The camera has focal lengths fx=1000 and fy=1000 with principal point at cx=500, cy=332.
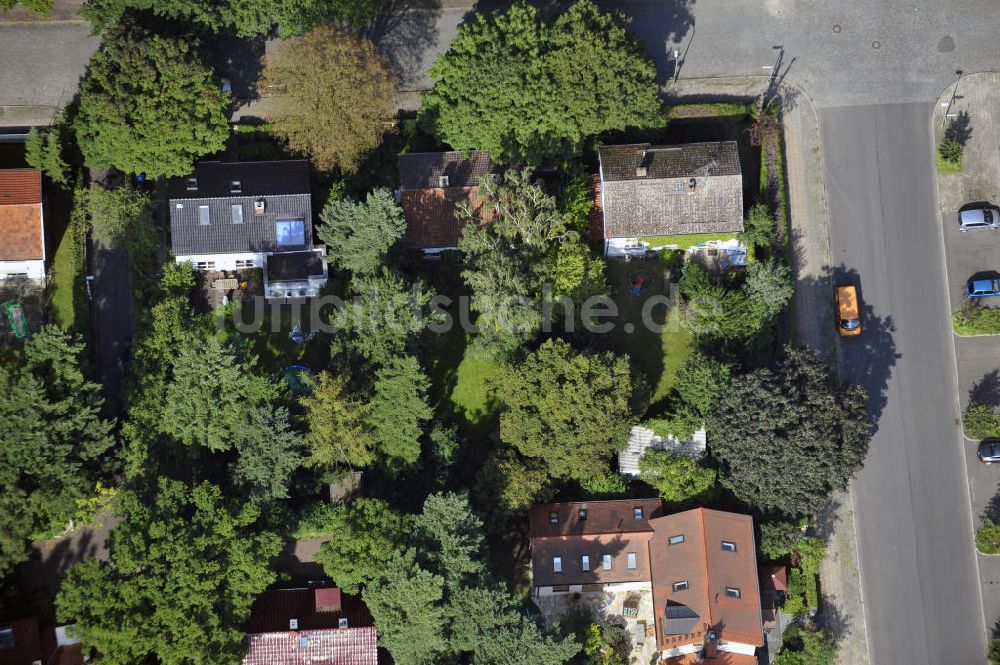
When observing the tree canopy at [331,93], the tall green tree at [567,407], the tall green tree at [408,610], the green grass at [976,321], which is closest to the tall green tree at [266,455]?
the tall green tree at [408,610]

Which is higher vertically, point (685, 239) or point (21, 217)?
point (21, 217)

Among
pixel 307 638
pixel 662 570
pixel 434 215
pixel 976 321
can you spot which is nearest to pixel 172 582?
pixel 307 638

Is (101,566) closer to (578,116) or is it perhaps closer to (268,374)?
(268,374)

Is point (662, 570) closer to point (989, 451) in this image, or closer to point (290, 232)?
point (989, 451)

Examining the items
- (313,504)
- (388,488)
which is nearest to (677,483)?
(388,488)

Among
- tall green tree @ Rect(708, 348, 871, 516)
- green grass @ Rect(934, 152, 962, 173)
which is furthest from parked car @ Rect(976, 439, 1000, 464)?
green grass @ Rect(934, 152, 962, 173)

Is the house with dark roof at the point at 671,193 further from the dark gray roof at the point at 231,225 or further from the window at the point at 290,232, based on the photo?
the dark gray roof at the point at 231,225
